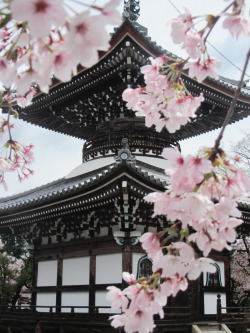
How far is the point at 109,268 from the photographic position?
9.53m

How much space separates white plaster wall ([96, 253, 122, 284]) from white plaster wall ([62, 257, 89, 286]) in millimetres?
444

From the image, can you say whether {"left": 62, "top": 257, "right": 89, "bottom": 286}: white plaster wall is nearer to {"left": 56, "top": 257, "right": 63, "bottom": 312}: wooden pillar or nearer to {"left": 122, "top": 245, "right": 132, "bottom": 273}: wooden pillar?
{"left": 56, "top": 257, "right": 63, "bottom": 312}: wooden pillar

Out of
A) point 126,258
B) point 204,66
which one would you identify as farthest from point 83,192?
point 204,66

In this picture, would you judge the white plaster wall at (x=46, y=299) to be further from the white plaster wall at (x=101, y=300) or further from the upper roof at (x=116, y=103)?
the upper roof at (x=116, y=103)

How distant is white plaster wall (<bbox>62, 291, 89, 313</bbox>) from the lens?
9.93 meters

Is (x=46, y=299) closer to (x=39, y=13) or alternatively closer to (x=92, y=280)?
(x=92, y=280)

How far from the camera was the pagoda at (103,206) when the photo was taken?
8867mm

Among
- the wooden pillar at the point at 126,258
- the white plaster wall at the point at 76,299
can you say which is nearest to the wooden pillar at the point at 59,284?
the white plaster wall at the point at 76,299

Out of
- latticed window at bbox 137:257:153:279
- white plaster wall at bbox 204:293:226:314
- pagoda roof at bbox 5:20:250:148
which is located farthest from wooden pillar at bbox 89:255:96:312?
pagoda roof at bbox 5:20:250:148

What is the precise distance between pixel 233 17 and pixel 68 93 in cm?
919

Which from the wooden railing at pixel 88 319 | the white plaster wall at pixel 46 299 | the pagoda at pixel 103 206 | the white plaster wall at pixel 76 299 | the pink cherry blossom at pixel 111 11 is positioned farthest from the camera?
the white plaster wall at pixel 46 299

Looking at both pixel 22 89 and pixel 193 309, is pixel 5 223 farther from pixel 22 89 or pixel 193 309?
pixel 22 89

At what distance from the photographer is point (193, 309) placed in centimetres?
925

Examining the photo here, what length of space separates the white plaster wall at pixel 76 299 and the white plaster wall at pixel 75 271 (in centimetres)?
24
